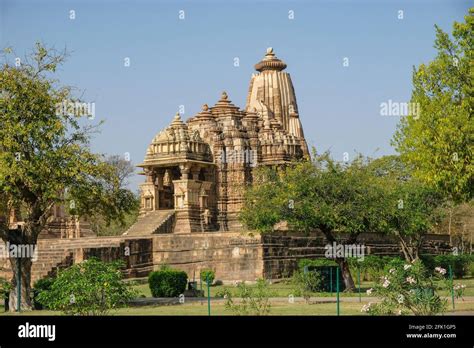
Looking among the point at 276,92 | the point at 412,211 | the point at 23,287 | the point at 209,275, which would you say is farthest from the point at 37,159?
the point at 276,92

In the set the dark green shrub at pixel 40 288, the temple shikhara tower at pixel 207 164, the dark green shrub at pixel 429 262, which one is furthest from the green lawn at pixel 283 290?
the temple shikhara tower at pixel 207 164

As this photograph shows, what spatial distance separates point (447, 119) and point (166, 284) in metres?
10.3

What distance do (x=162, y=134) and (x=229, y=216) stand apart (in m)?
5.89

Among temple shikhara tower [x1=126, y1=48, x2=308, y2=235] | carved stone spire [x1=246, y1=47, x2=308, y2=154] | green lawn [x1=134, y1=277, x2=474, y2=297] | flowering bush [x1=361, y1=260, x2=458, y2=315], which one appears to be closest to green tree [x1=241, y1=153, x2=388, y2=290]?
green lawn [x1=134, y1=277, x2=474, y2=297]

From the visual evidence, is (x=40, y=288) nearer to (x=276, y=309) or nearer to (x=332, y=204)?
(x=276, y=309)

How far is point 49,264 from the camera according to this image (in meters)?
34.8

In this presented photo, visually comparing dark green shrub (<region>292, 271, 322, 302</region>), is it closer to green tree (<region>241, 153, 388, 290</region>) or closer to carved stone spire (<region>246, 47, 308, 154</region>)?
green tree (<region>241, 153, 388, 290</region>)

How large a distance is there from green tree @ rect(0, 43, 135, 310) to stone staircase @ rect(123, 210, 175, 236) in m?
16.2

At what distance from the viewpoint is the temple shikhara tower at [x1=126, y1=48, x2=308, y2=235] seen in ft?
151

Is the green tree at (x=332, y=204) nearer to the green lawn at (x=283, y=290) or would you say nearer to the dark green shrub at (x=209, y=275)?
the green lawn at (x=283, y=290)

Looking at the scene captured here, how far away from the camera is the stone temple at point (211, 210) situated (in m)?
36.2

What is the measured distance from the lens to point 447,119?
85.9 feet
